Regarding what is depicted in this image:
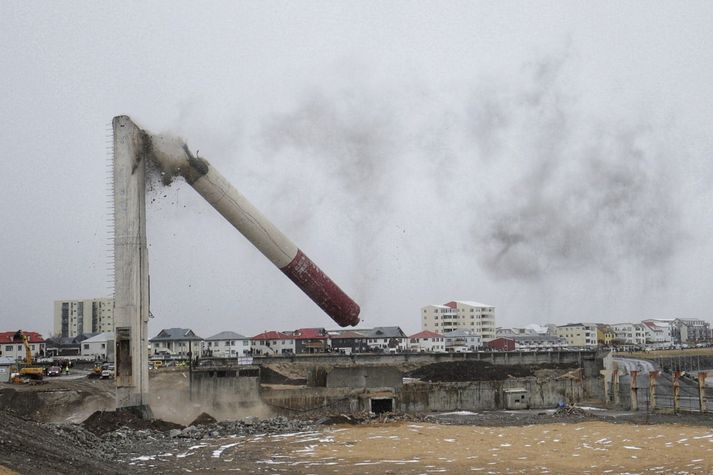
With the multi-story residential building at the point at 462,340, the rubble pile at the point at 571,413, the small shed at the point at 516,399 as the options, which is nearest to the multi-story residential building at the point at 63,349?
the multi-story residential building at the point at 462,340

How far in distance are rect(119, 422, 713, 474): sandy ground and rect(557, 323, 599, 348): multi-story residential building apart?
14656cm

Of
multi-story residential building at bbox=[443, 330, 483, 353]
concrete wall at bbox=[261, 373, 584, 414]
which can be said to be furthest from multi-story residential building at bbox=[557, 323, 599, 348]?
concrete wall at bbox=[261, 373, 584, 414]

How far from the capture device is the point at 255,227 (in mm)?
40875

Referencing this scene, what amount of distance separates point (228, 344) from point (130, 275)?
84.9m

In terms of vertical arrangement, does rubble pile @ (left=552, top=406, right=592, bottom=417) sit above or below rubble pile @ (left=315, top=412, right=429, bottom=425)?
below

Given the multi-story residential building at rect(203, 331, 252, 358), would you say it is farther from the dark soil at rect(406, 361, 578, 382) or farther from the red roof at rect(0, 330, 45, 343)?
the dark soil at rect(406, 361, 578, 382)

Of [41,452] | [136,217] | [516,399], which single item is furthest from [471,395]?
[41,452]

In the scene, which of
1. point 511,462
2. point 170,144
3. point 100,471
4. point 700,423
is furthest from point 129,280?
point 700,423

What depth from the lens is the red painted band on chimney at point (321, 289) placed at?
43562mm

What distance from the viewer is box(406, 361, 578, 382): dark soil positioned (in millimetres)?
67425

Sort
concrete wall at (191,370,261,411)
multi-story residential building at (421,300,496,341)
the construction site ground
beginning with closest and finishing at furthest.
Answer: the construction site ground < concrete wall at (191,370,261,411) < multi-story residential building at (421,300,496,341)

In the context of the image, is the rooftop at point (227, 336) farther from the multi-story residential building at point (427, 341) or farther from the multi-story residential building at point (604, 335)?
the multi-story residential building at point (604, 335)

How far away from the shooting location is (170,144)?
37.9 m

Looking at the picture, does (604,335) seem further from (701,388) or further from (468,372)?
(701,388)
